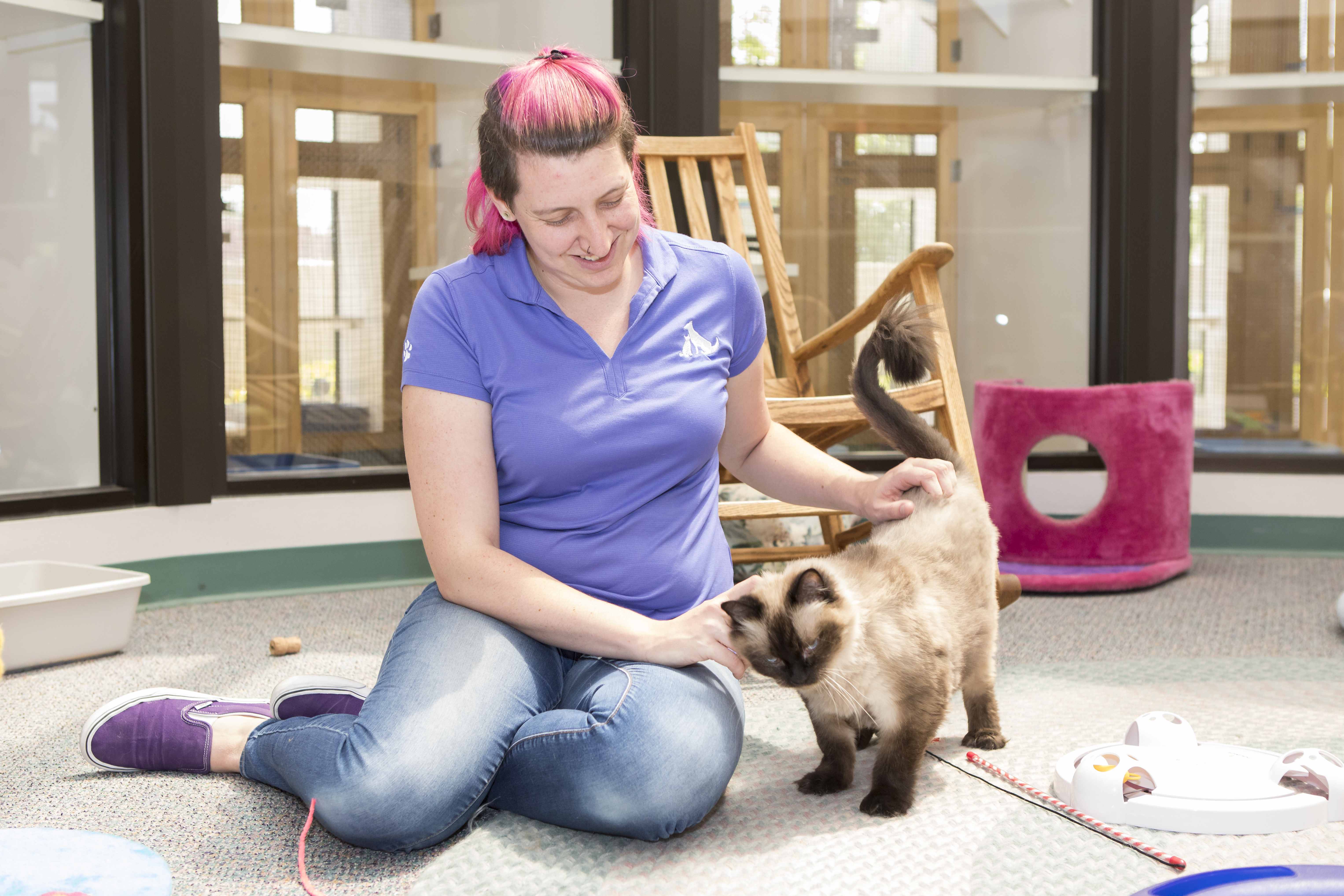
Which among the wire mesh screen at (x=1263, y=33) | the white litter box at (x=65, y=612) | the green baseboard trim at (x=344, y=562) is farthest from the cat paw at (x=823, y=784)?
the wire mesh screen at (x=1263, y=33)

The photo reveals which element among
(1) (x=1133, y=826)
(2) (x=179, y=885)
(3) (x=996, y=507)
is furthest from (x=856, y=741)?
(3) (x=996, y=507)

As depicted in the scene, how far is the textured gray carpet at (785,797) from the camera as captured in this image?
3.72 ft

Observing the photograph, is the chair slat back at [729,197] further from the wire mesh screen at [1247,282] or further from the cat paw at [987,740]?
the wire mesh screen at [1247,282]

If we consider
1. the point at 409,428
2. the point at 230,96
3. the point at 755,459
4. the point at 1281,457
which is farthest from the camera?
the point at 1281,457

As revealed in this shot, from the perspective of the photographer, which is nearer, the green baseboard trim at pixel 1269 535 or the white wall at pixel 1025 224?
the green baseboard trim at pixel 1269 535

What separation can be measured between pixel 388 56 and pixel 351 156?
0.99 ft

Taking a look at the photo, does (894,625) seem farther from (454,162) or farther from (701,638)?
(454,162)

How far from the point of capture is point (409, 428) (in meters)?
1.29

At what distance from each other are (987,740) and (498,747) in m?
0.72

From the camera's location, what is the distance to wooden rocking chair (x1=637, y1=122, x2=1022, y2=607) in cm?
190

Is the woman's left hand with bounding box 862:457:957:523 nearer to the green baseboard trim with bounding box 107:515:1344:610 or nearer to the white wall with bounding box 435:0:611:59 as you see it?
the green baseboard trim with bounding box 107:515:1344:610

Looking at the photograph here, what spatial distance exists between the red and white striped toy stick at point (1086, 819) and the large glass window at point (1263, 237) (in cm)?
241

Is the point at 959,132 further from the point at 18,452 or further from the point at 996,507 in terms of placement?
the point at 18,452

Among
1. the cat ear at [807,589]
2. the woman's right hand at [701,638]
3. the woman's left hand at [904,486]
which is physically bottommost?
the woman's right hand at [701,638]
